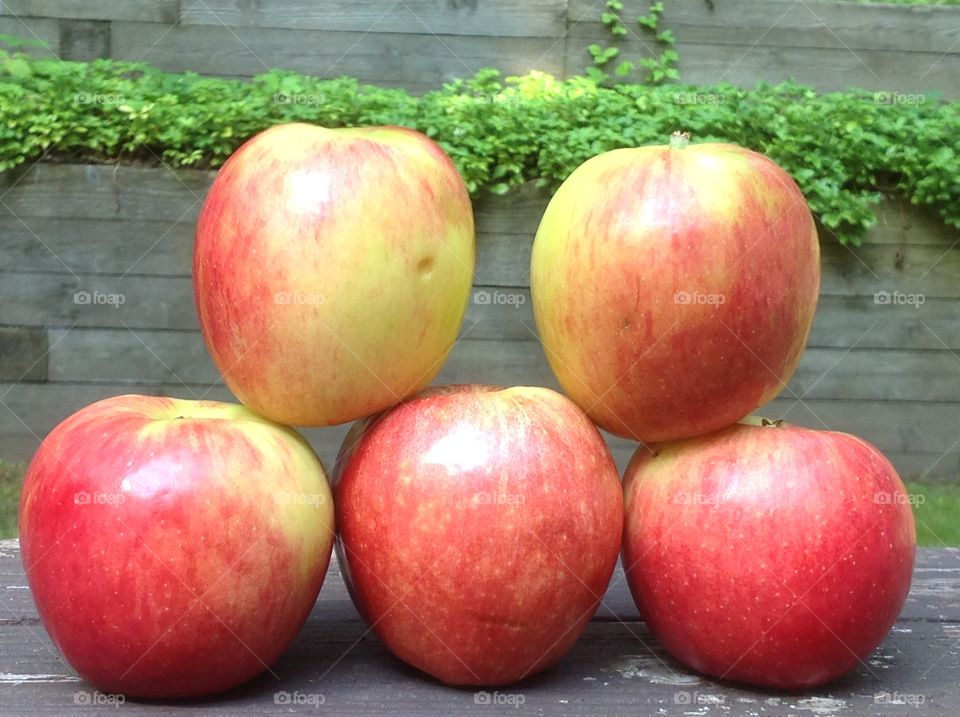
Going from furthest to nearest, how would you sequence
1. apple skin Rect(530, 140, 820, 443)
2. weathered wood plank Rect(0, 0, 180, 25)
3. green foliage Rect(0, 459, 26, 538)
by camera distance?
weathered wood plank Rect(0, 0, 180, 25), green foliage Rect(0, 459, 26, 538), apple skin Rect(530, 140, 820, 443)

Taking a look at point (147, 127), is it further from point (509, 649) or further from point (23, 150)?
point (509, 649)

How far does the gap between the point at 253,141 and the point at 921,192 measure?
205cm

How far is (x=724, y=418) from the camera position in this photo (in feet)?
4.45

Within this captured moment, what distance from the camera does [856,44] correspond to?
3.34 meters

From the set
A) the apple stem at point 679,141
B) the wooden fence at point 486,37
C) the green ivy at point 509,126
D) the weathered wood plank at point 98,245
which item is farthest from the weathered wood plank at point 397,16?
the apple stem at point 679,141

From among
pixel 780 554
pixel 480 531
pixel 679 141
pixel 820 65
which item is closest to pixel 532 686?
pixel 480 531

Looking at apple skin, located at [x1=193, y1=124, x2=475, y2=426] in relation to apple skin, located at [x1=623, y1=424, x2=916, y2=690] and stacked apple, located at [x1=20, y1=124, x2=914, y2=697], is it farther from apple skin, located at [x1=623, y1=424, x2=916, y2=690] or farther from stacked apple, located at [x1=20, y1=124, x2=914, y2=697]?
apple skin, located at [x1=623, y1=424, x2=916, y2=690]

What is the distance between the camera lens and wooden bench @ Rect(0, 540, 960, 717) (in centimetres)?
122

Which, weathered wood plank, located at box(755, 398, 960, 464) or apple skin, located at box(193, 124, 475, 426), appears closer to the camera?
apple skin, located at box(193, 124, 475, 426)

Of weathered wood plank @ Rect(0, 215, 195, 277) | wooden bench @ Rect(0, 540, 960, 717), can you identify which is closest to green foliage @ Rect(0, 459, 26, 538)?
weathered wood plank @ Rect(0, 215, 195, 277)

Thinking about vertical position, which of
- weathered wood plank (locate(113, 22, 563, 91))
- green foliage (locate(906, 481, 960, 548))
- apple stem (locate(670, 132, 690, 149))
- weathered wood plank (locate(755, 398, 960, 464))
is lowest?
green foliage (locate(906, 481, 960, 548))

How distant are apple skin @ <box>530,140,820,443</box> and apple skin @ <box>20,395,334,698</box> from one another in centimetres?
39

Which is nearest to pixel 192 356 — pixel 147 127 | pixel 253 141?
pixel 147 127

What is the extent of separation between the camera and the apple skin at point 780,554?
1262 mm
